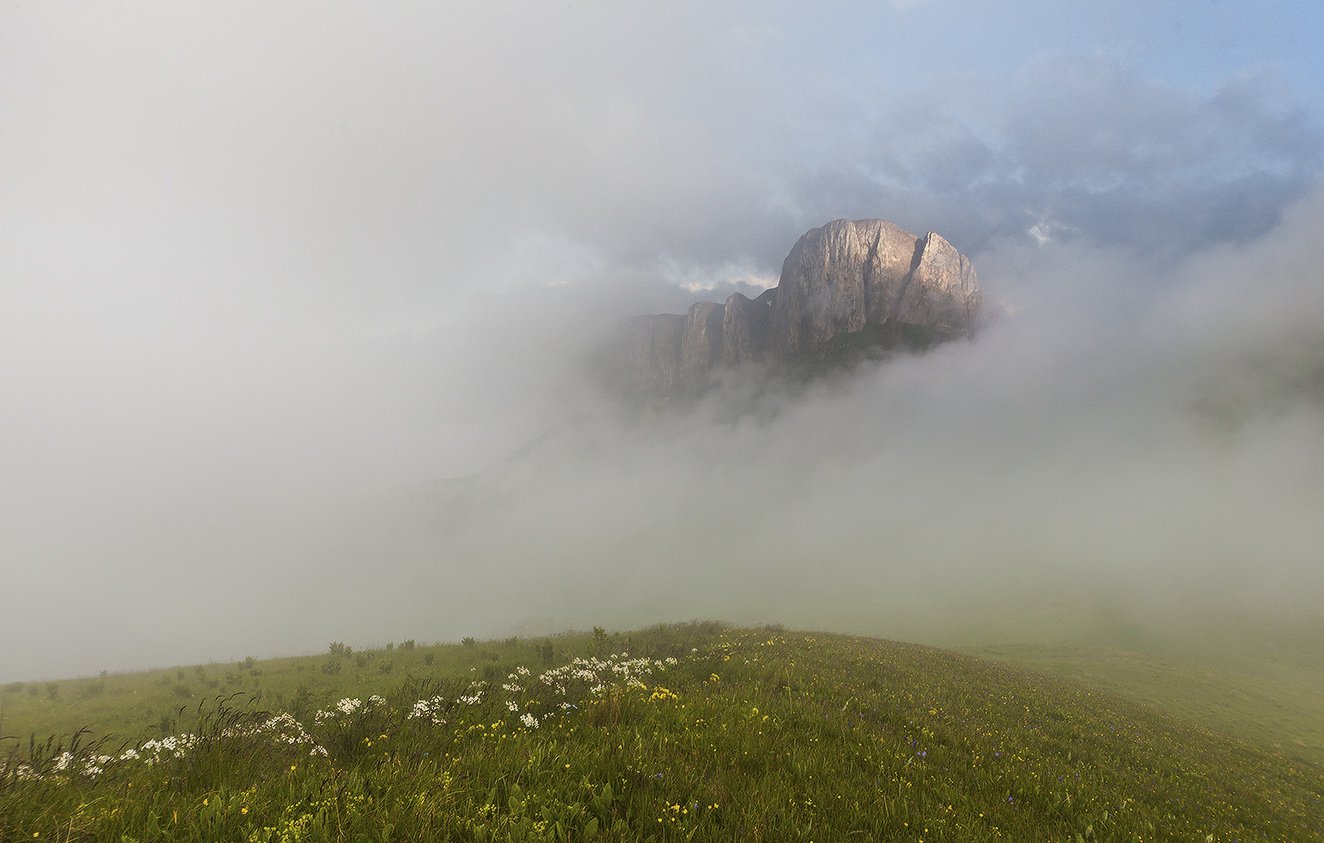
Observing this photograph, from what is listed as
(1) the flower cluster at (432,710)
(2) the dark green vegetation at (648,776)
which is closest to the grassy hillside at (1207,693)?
(2) the dark green vegetation at (648,776)

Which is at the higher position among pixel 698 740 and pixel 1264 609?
pixel 698 740

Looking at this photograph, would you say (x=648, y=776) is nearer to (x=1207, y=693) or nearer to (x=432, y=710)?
(x=432, y=710)

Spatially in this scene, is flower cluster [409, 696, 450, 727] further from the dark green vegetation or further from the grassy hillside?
the grassy hillside

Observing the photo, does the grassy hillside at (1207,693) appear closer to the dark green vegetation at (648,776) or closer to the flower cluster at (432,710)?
the dark green vegetation at (648,776)

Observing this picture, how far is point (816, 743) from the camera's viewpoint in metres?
7.06

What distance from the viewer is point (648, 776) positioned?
16.7 feet

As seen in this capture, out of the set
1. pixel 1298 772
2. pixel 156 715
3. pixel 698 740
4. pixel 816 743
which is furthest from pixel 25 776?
pixel 1298 772

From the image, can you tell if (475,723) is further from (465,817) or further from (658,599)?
(658,599)

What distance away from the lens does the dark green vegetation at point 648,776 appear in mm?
3965

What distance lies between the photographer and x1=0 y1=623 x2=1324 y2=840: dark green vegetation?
396 cm

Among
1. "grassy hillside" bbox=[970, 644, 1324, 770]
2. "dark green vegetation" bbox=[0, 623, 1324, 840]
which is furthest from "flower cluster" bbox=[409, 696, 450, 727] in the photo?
"grassy hillside" bbox=[970, 644, 1324, 770]

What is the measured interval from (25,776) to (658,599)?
168447 mm

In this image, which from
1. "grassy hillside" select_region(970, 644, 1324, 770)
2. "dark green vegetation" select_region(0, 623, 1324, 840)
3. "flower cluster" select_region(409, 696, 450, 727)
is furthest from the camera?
"grassy hillside" select_region(970, 644, 1324, 770)

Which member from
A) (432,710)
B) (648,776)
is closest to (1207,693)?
(648,776)
